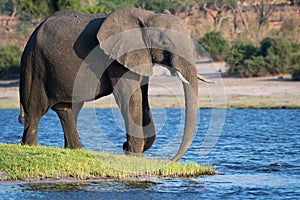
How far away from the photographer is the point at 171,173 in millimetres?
10656

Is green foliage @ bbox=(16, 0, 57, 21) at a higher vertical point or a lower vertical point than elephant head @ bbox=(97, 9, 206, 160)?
lower

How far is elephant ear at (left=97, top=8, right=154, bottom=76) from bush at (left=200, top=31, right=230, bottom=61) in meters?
22.8

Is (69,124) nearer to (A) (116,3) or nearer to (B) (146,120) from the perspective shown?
(B) (146,120)

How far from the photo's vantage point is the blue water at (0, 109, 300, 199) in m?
9.73

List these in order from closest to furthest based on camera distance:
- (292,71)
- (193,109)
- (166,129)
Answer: (193,109) < (166,129) < (292,71)

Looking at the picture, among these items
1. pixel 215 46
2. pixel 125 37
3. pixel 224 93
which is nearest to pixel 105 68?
pixel 125 37

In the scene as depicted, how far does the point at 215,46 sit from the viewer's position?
115 ft

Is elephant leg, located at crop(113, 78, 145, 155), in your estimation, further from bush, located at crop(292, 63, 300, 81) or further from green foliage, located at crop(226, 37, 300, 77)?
green foliage, located at crop(226, 37, 300, 77)

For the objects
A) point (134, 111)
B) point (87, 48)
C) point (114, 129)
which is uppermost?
point (87, 48)

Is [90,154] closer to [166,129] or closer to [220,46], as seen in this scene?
[166,129]

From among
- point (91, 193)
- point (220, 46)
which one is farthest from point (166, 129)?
point (220, 46)

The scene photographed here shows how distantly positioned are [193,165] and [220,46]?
2432 centimetres

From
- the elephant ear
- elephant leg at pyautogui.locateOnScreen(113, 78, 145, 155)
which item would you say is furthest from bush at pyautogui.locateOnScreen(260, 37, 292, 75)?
elephant leg at pyautogui.locateOnScreen(113, 78, 145, 155)

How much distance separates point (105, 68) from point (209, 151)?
13.4 ft
